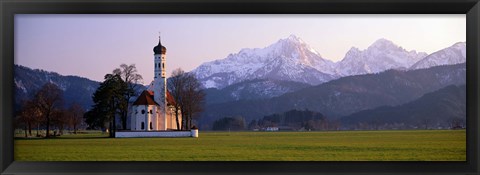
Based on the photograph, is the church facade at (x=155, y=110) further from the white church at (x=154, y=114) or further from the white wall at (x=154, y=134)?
the white wall at (x=154, y=134)

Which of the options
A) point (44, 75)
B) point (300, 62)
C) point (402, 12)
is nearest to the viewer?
point (402, 12)

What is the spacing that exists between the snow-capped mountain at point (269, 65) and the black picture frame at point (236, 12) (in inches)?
225

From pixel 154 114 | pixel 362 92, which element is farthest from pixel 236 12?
pixel 362 92

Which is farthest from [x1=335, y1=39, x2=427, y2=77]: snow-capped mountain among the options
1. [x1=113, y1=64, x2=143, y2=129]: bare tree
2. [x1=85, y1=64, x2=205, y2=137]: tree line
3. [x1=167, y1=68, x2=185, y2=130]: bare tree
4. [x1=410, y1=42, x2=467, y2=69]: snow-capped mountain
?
[x1=113, y1=64, x2=143, y2=129]: bare tree

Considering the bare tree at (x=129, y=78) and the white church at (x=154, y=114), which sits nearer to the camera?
the bare tree at (x=129, y=78)

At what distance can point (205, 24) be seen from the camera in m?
11.0

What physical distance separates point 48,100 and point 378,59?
10.4 meters

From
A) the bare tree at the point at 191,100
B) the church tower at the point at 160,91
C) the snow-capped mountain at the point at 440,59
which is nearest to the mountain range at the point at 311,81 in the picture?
the snow-capped mountain at the point at 440,59

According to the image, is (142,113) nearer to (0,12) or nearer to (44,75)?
(44,75)

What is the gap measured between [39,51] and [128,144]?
4708mm

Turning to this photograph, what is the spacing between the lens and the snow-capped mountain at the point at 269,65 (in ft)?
45.1

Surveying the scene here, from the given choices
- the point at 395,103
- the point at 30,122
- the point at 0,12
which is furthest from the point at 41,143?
the point at 395,103

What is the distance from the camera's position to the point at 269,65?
17344 mm

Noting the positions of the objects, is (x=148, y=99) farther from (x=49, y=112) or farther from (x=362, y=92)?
(x=362, y=92)
